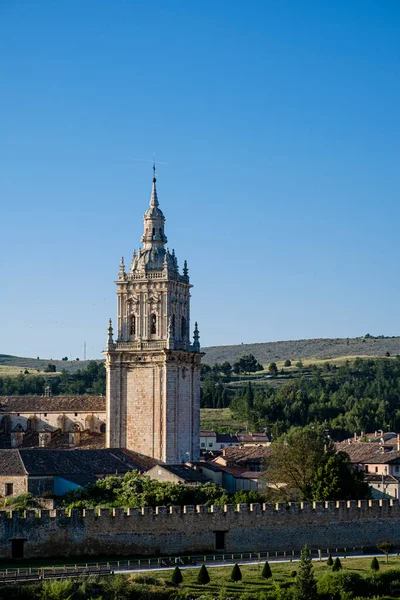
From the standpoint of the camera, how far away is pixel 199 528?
2360 inches

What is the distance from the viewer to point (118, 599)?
50438 mm

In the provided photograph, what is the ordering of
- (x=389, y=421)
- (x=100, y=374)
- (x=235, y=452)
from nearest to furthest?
(x=235, y=452) → (x=389, y=421) → (x=100, y=374)

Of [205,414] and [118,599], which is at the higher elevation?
[205,414]

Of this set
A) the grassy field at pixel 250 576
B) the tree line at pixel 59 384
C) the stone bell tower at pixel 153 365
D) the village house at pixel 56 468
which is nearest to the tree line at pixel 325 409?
the tree line at pixel 59 384

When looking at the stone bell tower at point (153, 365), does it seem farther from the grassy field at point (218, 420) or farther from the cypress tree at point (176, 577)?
the grassy field at point (218, 420)

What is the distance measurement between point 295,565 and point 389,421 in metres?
93.0

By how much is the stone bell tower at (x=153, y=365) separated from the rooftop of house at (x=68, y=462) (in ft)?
8.22

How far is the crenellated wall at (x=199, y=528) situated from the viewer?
57.0m

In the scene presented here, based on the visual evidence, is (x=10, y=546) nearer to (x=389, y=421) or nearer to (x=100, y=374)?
(x=389, y=421)

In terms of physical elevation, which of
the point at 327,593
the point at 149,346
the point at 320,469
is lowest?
the point at 327,593

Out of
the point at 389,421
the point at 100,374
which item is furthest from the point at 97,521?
the point at 100,374

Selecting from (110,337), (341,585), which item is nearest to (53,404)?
(110,337)

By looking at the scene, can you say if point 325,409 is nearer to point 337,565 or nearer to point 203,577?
point 337,565

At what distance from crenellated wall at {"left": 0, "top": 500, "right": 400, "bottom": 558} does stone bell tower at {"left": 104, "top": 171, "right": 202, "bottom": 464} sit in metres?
23.4
